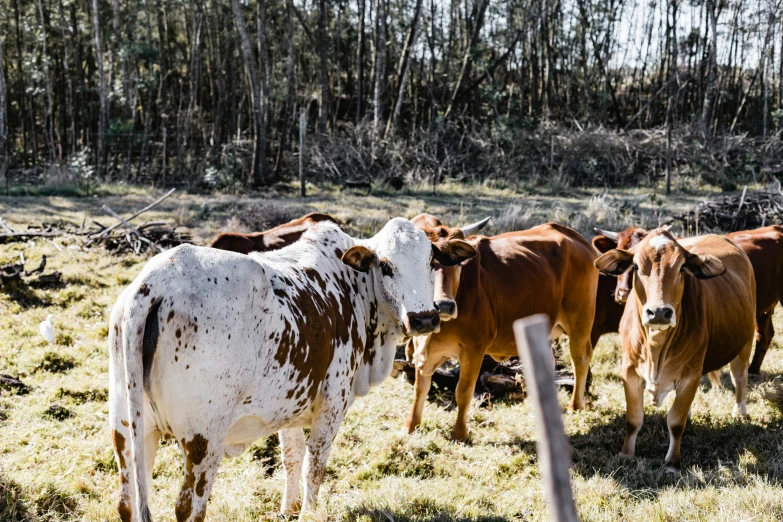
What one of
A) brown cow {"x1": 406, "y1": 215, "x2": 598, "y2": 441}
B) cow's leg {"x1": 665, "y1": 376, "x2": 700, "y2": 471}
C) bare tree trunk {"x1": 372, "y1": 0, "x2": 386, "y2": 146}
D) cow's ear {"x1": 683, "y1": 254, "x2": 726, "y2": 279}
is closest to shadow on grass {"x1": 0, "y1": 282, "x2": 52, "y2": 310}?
brown cow {"x1": 406, "y1": 215, "x2": 598, "y2": 441}

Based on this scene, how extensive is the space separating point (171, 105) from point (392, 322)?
88.0 ft

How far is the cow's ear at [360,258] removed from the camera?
436 centimetres

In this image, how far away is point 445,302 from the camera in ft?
16.5

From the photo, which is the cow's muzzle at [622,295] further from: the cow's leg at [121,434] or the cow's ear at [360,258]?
the cow's leg at [121,434]

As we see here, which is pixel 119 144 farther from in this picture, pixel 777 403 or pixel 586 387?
pixel 777 403

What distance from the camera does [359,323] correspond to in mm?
A: 4422

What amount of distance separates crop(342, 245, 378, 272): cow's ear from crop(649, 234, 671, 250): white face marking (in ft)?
7.38

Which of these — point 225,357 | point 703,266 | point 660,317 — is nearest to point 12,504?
point 225,357

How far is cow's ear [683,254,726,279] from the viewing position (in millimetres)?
5188

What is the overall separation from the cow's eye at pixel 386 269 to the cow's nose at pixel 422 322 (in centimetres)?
35

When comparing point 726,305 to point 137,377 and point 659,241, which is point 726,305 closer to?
point 659,241

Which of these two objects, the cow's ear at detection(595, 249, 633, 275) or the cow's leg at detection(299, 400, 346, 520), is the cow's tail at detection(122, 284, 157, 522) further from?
the cow's ear at detection(595, 249, 633, 275)

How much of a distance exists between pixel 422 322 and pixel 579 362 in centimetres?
330

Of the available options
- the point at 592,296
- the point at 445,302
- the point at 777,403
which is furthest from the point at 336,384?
the point at 777,403
